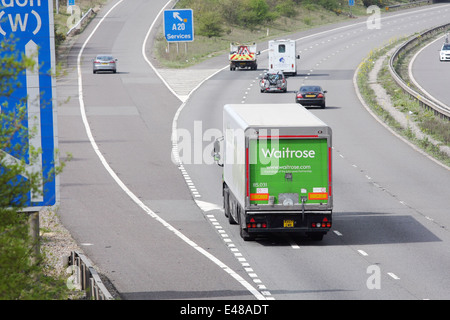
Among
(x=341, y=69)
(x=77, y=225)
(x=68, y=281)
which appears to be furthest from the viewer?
(x=341, y=69)

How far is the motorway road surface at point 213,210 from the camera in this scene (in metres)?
20.7

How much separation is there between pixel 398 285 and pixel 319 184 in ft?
14.8

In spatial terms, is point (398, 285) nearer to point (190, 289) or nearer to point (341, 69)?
point (190, 289)

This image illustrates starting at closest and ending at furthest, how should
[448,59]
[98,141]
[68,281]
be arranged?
[68,281], [98,141], [448,59]

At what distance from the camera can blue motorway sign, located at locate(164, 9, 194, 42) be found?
78.8 m

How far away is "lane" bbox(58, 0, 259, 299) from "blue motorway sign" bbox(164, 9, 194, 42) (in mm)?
12267

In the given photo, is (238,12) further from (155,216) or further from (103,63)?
(155,216)

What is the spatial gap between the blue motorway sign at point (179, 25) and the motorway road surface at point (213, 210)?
48.3 feet

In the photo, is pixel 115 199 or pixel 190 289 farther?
pixel 115 199

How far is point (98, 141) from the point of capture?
148 ft

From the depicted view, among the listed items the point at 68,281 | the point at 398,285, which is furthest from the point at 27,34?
the point at 398,285

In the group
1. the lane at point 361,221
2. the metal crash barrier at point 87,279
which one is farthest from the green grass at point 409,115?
the metal crash barrier at point 87,279
